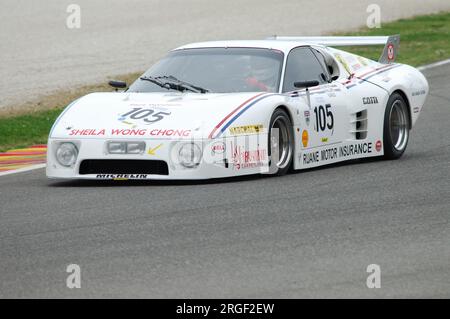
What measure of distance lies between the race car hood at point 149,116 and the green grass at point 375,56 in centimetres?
293

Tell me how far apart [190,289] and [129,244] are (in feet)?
4.06

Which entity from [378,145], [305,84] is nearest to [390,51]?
[378,145]

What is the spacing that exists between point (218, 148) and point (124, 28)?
15917mm

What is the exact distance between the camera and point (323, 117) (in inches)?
431

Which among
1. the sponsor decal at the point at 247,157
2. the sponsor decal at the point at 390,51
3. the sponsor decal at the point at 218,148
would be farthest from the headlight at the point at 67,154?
the sponsor decal at the point at 390,51

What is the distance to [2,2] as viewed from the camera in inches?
1112

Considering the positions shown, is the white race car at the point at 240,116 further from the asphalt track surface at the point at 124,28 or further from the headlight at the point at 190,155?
the asphalt track surface at the point at 124,28

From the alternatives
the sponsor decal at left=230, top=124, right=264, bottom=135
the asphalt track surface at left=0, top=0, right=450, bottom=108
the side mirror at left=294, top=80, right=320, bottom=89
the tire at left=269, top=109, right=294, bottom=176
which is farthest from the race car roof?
the asphalt track surface at left=0, top=0, right=450, bottom=108

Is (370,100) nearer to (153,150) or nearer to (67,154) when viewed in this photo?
(153,150)

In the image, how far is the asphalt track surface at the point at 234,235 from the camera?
6.20 m

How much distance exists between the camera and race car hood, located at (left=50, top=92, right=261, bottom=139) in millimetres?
9680

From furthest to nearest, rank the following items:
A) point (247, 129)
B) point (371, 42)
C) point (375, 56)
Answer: point (375, 56) → point (371, 42) → point (247, 129)
